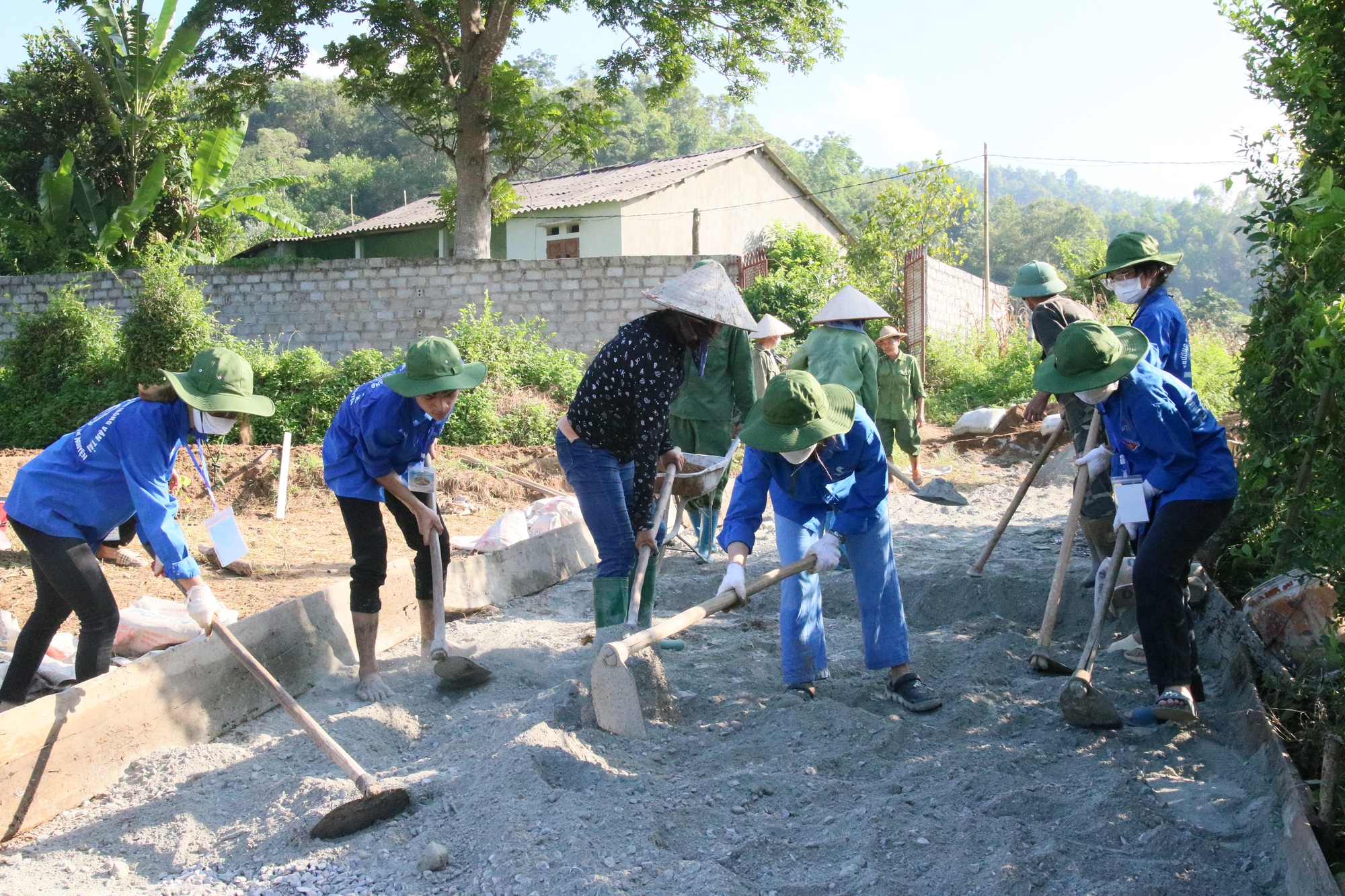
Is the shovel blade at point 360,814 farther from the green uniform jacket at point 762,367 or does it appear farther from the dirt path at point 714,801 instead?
the green uniform jacket at point 762,367

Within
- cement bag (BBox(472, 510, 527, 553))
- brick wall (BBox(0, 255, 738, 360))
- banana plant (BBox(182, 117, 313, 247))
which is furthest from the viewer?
banana plant (BBox(182, 117, 313, 247))

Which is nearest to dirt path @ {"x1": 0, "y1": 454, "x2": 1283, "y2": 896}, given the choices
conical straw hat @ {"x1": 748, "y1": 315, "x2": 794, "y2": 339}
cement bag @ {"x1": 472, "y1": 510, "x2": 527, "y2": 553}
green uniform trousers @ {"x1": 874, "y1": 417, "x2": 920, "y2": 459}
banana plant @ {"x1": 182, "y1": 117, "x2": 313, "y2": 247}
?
cement bag @ {"x1": 472, "y1": 510, "x2": 527, "y2": 553}

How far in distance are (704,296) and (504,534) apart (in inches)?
132

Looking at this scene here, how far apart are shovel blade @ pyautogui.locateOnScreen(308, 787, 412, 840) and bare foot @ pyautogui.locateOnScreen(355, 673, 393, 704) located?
1173 mm

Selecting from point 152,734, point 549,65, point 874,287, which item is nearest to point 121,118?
point 874,287

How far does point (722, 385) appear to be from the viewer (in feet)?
20.3

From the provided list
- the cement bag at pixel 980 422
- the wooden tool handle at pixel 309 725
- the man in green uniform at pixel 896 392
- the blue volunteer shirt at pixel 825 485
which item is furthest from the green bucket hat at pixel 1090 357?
the cement bag at pixel 980 422

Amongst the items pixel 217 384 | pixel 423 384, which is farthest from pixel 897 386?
pixel 217 384

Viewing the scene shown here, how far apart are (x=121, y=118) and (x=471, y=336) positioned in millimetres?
11418

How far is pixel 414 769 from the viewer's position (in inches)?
141

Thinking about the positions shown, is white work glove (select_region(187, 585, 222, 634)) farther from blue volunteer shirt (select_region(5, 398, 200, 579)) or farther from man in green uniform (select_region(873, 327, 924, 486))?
man in green uniform (select_region(873, 327, 924, 486))

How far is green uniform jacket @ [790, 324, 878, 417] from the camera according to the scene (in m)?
6.53

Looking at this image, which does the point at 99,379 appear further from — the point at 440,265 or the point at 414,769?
the point at 414,769

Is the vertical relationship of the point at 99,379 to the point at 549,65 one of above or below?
below
